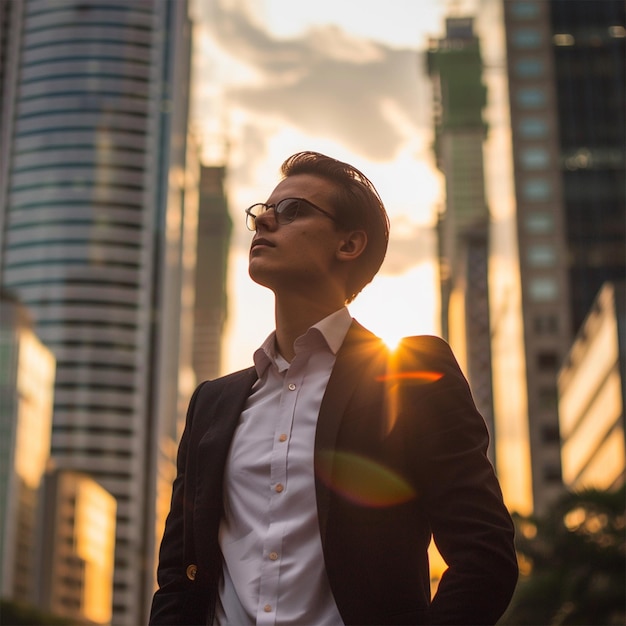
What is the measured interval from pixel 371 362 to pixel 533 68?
103 m

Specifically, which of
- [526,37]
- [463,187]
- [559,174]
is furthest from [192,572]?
[463,187]

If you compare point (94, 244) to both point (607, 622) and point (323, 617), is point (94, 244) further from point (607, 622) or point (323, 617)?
point (323, 617)

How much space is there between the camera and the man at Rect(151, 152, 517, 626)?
2.55m

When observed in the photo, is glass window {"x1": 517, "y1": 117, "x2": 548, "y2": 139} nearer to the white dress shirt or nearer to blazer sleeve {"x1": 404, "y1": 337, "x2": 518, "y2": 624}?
the white dress shirt

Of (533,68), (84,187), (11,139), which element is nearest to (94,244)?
(84,187)

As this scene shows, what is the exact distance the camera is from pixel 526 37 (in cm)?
10306

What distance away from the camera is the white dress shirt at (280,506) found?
2.62 metres

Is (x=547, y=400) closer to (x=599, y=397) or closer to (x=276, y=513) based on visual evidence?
(x=599, y=397)

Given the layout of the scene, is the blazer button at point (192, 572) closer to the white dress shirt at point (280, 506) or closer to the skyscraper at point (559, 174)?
the white dress shirt at point (280, 506)

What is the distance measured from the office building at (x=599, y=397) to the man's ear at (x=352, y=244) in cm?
4403

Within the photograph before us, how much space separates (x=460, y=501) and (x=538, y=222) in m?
96.6

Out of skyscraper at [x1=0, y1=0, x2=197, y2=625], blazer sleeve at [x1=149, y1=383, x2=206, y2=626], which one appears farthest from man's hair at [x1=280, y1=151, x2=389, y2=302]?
skyscraper at [x1=0, y1=0, x2=197, y2=625]

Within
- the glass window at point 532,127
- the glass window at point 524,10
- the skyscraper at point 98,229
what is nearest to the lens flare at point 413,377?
the glass window at point 532,127

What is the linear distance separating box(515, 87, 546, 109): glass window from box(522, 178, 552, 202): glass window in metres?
7.10
